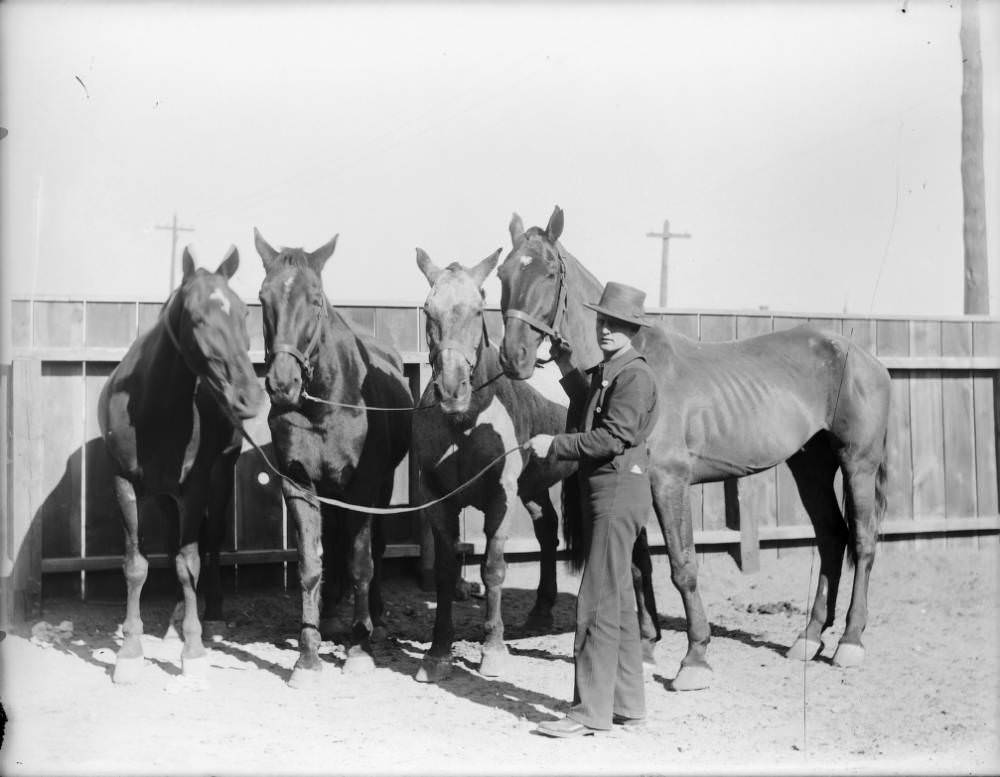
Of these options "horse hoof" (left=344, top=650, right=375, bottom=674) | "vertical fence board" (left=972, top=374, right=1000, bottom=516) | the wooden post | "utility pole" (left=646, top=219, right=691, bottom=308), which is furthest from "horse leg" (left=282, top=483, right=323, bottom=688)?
"utility pole" (left=646, top=219, right=691, bottom=308)

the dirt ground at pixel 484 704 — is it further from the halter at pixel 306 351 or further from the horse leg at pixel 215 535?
the halter at pixel 306 351

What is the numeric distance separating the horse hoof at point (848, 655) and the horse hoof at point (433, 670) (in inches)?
104

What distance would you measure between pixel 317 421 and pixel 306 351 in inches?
20.6

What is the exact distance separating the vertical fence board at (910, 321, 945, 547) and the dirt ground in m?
1.83

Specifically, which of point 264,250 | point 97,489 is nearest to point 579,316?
point 264,250

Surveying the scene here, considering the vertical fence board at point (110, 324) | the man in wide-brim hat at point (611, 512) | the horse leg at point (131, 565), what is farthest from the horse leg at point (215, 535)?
the man in wide-brim hat at point (611, 512)

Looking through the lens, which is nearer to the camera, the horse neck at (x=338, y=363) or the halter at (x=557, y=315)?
the halter at (x=557, y=315)

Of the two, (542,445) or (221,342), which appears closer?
(542,445)

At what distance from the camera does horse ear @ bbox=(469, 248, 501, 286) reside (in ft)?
20.6

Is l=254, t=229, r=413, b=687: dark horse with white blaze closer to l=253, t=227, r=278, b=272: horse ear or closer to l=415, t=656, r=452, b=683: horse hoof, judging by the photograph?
l=253, t=227, r=278, b=272: horse ear

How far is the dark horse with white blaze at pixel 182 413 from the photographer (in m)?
5.89

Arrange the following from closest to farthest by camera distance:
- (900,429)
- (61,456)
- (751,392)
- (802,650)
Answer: (802,650), (751,392), (61,456), (900,429)

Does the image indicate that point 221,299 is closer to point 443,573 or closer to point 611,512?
point 443,573

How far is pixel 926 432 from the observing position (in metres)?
10.1
